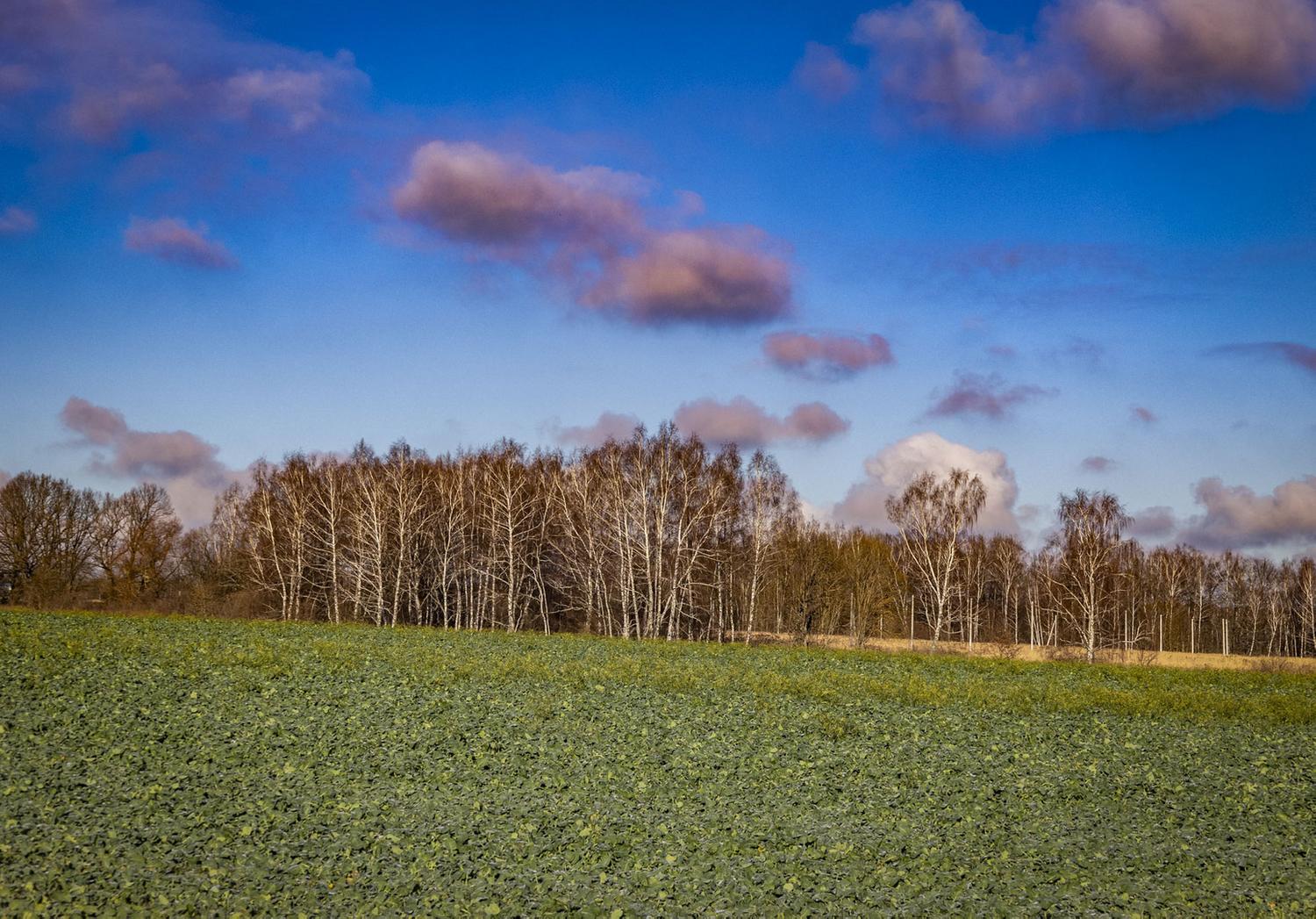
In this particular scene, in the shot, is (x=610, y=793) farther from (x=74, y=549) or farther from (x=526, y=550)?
(x=74, y=549)

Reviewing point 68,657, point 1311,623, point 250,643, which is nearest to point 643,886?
point 68,657

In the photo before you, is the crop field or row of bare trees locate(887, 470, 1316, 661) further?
row of bare trees locate(887, 470, 1316, 661)

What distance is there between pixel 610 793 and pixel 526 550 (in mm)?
51453

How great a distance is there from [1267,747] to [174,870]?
24.1 metres

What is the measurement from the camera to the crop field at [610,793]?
494 inches

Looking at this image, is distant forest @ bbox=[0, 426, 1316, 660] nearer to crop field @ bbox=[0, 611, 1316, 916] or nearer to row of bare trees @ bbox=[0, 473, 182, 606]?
row of bare trees @ bbox=[0, 473, 182, 606]

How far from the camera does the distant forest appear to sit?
57875mm

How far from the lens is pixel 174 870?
1255 centimetres

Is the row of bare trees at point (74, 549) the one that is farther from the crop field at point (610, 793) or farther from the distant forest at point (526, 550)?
the crop field at point (610, 793)

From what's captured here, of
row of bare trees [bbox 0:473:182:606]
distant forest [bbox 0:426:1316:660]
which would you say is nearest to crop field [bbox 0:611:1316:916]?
distant forest [bbox 0:426:1316:660]

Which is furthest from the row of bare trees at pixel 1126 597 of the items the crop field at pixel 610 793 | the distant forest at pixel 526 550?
the crop field at pixel 610 793

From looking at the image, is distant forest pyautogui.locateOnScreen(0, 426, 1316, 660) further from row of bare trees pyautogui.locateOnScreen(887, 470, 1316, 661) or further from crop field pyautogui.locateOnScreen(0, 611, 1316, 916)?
crop field pyautogui.locateOnScreen(0, 611, 1316, 916)

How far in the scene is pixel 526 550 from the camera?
6688 centimetres

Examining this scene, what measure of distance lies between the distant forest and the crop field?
30440mm
